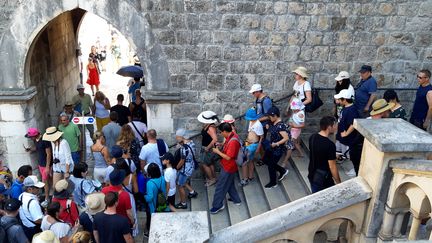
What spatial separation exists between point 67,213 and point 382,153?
15.4 ft

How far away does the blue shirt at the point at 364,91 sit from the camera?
26.1 feet

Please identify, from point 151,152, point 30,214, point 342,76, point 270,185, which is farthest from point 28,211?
point 342,76

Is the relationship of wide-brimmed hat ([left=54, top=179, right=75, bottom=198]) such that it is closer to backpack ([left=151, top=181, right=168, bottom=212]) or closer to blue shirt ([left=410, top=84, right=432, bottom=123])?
backpack ([left=151, top=181, right=168, bottom=212])

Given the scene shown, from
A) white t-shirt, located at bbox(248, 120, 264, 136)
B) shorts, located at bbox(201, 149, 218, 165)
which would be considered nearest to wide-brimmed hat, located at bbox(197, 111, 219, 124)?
shorts, located at bbox(201, 149, 218, 165)

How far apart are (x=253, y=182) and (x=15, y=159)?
5.09m

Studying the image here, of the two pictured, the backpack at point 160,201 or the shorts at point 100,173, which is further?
the shorts at point 100,173

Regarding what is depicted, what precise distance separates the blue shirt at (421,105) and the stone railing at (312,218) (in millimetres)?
4309

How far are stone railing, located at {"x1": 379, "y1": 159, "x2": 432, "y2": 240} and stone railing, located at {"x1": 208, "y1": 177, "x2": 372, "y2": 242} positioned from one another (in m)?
0.23

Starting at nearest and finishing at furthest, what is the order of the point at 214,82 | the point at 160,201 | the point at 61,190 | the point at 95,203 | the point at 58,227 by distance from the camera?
1. the point at 58,227
2. the point at 95,203
3. the point at 61,190
4. the point at 160,201
5. the point at 214,82

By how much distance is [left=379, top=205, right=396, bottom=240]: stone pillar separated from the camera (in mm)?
3615

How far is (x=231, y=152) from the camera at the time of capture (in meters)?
7.16

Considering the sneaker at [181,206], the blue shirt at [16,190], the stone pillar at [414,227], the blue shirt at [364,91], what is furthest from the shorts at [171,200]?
the stone pillar at [414,227]

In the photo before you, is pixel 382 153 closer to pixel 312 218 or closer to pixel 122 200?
pixel 312 218

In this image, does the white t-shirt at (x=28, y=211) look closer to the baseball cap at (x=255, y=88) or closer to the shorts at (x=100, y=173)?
the shorts at (x=100, y=173)
